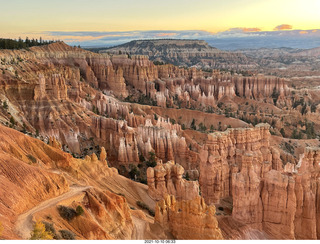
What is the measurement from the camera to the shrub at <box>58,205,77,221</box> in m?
16.5

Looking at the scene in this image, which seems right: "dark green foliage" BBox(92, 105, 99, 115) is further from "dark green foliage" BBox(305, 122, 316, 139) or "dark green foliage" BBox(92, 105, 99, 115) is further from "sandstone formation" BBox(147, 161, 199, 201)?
"dark green foliage" BBox(305, 122, 316, 139)

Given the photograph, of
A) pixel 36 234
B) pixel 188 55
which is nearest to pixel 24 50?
pixel 36 234

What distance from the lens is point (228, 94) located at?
9081 centimetres

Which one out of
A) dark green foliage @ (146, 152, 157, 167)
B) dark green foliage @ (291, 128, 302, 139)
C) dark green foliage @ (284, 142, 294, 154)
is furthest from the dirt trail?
dark green foliage @ (291, 128, 302, 139)

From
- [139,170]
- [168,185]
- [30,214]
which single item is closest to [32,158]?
[30,214]

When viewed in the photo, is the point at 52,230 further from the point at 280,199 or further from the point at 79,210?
the point at 280,199

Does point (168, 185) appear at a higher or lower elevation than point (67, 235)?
lower

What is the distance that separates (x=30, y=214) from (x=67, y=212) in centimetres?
170

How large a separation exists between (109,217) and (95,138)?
1084 inches

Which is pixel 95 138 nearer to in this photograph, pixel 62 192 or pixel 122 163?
pixel 122 163

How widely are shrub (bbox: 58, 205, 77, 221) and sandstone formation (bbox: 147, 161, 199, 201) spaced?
35.0 feet

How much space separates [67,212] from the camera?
16797 mm

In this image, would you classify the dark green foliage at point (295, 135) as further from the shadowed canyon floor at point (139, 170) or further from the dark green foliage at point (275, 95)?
the dark green foliage at point (275, 95)

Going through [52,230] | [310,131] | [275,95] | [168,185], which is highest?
[52,230]
